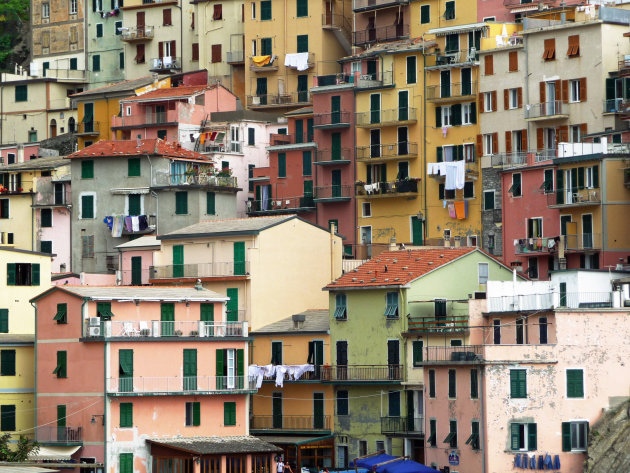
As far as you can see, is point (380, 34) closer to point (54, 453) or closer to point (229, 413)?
point (229, 413)

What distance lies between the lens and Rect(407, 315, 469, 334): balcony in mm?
92125

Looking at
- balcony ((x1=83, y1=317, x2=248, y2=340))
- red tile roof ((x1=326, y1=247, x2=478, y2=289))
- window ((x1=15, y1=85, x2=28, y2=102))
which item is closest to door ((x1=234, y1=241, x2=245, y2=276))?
red tile roof ((x1=326, y1=247, x2=478, y2=289))

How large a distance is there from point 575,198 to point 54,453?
31194 mm

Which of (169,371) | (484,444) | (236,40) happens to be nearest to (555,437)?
(484,444)

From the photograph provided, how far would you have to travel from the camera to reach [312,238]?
107m

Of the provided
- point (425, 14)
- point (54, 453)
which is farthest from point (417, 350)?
point (425, 14)

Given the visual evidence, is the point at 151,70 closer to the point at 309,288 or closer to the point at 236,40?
the point at 236,40

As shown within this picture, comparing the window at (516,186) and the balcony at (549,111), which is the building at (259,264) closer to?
the window at (516,186)

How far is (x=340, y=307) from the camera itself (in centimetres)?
9925

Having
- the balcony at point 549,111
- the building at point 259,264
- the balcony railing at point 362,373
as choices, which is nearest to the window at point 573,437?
the balcony railing at point 362,373

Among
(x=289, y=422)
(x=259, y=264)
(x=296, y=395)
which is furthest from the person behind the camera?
(x=259, y=264)

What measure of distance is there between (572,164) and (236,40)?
41659mm

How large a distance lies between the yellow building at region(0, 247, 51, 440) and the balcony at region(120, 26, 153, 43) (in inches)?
1808

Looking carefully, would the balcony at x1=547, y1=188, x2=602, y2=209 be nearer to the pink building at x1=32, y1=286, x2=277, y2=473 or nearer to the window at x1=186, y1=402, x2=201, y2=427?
the pink building at x1=32, y1=286, x2=277, y2=473
